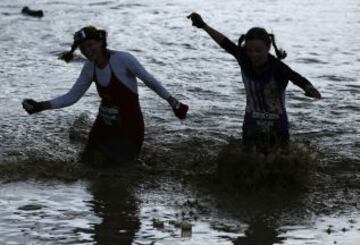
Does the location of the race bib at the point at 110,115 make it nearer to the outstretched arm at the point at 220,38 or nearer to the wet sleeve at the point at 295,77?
the outstretched arm at the point at 220,38

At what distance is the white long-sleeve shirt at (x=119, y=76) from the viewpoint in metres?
7.77

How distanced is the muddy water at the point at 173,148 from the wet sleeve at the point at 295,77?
0.99 meters

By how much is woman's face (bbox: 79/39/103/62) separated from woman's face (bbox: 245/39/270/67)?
1.34 m

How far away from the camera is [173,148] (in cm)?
935

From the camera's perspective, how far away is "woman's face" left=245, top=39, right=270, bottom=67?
23.5ft

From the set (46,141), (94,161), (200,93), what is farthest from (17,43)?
(94,161)

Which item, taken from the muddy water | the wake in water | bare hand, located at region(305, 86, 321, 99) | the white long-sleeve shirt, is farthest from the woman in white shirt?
bare hand, located at region(305, 86, 321, 99)

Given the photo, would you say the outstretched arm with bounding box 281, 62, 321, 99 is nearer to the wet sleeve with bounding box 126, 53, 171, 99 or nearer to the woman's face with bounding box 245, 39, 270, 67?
the woman's face with bounding box 245, 39, 270, 67

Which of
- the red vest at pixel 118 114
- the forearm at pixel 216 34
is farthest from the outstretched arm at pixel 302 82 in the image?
the red vest at pixel 118 114

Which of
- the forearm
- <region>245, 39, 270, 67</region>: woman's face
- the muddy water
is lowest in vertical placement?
the muddy water

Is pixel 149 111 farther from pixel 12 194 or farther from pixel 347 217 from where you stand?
pixel 347 217

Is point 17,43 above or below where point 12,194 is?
above

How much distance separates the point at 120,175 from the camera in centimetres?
800

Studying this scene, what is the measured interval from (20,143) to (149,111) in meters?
2.30
